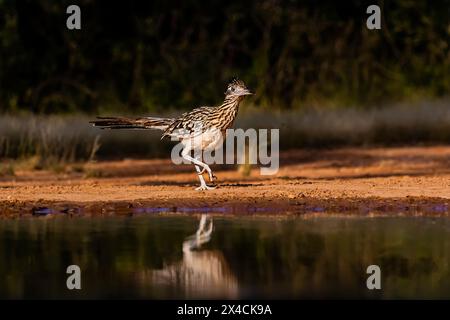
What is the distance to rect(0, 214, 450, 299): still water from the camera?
33.2ft

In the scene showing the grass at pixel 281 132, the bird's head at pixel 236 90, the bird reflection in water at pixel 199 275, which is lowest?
the bird reflection in water at pixel 199 275

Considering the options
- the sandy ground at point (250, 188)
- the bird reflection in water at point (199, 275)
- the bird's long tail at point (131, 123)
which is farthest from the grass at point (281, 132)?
the bird reflection in water at point (199, 275)

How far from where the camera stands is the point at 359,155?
942 inches

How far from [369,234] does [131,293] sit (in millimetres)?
3644

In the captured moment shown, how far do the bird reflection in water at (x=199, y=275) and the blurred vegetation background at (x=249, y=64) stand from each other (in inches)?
555

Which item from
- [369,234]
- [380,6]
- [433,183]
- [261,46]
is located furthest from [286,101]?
[369,234]

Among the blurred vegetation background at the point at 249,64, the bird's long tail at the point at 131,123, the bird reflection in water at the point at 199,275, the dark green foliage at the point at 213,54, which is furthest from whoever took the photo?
the dark green foliage at the point at 213,54

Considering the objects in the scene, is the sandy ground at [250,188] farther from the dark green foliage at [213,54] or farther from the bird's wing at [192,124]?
the dark green foliage at [213,54]

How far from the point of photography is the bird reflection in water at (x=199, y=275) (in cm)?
1007

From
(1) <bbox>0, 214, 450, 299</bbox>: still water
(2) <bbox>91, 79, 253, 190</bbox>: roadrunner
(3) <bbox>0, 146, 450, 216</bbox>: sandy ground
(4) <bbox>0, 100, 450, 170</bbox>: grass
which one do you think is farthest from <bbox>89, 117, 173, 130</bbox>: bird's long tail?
(4) <bbox>0, 100, 450, 170</bbox>: grass

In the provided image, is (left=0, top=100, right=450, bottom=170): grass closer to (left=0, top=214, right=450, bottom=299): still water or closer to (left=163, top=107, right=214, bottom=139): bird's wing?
(left=163, top=107, right=214, bottom=139): bird's wing

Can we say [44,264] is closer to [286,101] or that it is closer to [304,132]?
[304,132]

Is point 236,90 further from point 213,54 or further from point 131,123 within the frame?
point 213,54

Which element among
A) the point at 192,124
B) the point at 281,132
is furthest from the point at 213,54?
the point at 192,124
